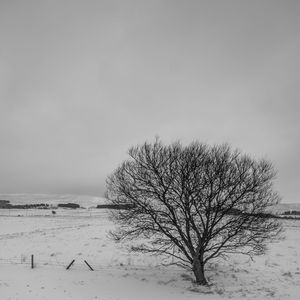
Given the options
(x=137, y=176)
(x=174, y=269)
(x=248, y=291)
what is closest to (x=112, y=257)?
(x=174, y=269)

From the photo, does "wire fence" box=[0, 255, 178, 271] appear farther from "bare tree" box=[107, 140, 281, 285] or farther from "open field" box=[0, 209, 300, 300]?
"bare tree" box=[107, 140, 281, 285]

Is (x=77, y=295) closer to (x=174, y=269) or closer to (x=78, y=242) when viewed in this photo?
(x=174, y=269)

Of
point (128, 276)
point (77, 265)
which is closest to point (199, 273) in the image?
point (128, 276)

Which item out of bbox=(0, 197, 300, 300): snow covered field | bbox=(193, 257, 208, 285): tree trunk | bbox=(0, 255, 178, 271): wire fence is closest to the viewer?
bbox=(0, 197, 300, 300): snow covered field

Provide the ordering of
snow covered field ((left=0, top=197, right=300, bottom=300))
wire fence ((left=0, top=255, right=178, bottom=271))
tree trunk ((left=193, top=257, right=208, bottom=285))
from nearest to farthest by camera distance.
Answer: snow covered field ((left=0, top=197, right=300, bottom=300)) → tree trunk ((left=193, top=257, right=208, bottom=285)) → wire fence ((left=0, top=255, right=178, bottom=271))

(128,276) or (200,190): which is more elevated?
(200,190)

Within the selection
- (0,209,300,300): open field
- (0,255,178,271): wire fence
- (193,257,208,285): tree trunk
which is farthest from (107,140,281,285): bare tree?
(0,255,178,271): wire fence

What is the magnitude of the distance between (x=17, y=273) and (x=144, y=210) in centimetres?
881

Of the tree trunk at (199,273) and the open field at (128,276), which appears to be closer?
the open field at (128,276)

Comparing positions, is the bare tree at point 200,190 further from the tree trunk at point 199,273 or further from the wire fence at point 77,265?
the wire fence at point 77,265

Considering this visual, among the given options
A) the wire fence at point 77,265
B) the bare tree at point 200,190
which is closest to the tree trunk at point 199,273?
the bare tree at point 200,190

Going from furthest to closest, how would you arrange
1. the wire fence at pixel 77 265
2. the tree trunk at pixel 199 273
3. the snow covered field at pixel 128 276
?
the wire fence at pixel 77 265
the tree trunk at pixel 199 273
the snow covered field at pixel 128 276

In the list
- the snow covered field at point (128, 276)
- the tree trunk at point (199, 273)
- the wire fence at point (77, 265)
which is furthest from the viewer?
the wire fence at point (77, 265)

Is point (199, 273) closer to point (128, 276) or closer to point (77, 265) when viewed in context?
point (128, 276)
